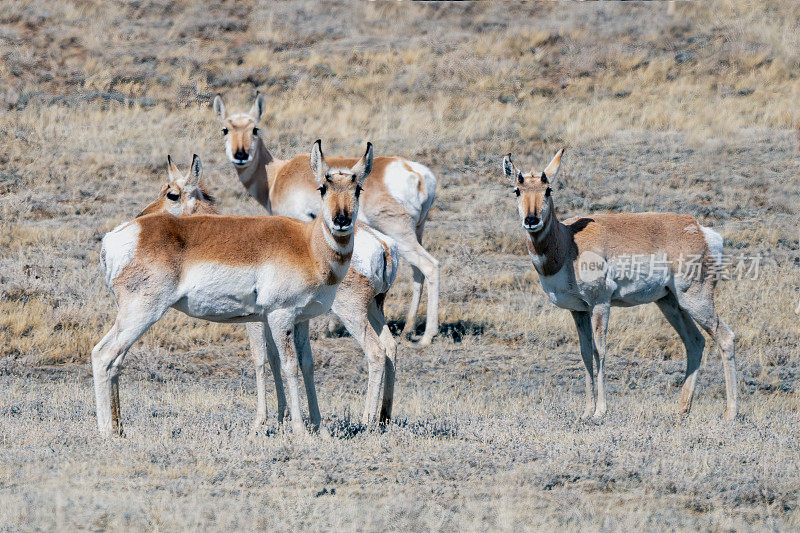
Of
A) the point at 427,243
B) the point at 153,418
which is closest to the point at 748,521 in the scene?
the point at 153,418

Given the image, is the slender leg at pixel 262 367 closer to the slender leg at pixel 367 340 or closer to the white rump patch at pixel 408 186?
the slender leg at pixel 367 340

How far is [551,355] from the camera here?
12891 mm

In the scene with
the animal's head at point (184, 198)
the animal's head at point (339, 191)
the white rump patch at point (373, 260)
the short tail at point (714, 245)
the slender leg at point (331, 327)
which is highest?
the animal's head at point (339, 191)

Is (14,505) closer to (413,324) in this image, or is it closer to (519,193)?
(519,193)

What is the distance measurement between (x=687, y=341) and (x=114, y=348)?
5963 millimetres

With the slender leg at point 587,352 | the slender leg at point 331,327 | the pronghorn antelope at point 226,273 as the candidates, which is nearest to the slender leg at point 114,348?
the pronghorn antelope at point 226,273

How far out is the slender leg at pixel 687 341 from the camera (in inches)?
410

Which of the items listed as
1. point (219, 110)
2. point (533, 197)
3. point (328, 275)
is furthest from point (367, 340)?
point (219, 110)

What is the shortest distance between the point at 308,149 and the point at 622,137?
6895 mm

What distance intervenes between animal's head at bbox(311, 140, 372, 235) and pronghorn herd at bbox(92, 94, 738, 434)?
0.04 ft

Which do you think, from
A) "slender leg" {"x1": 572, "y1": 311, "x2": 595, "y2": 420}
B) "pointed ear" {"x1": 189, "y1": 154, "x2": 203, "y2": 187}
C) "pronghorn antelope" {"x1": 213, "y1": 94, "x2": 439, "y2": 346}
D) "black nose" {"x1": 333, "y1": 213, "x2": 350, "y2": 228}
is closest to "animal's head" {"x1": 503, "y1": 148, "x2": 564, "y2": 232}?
"slender leg" {"x1": 572, "y1": 311, "x2": 595, "y2": 420}

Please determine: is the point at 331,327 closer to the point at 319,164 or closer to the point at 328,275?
the point at 328,275

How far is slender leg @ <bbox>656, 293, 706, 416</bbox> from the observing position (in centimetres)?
1041

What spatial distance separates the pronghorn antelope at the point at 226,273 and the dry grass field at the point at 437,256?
72 centimetres
